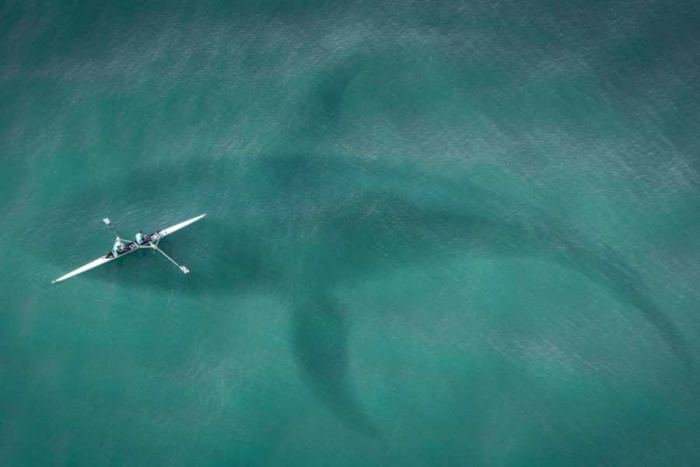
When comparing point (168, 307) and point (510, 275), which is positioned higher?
point (510, 275)

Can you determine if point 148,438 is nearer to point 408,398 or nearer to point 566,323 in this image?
point 408,398

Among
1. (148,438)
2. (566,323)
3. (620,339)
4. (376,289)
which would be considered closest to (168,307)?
(148,438)

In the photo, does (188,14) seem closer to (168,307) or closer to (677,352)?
(168,307)

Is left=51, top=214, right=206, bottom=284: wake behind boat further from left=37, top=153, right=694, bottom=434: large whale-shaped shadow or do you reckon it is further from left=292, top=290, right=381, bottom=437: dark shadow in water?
left=292, top=290, right=381, bottom=437: dark shadow in water

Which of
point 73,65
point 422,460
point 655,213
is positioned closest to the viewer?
point 422,460

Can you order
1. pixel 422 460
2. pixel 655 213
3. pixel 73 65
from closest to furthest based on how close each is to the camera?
pixel 422 460 < pixel 655 213 < pixel 73 65


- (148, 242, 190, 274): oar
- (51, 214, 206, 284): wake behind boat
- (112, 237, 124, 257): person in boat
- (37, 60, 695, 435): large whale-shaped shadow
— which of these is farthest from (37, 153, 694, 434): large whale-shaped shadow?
(112, 237, 124, 257): person in boat

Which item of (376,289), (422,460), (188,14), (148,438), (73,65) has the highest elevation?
(188,14)

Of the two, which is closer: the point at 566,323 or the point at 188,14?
the point at 566,323

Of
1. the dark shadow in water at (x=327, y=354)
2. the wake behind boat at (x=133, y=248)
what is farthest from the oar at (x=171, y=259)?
the dark shadow in water at (x=327, y=354)
